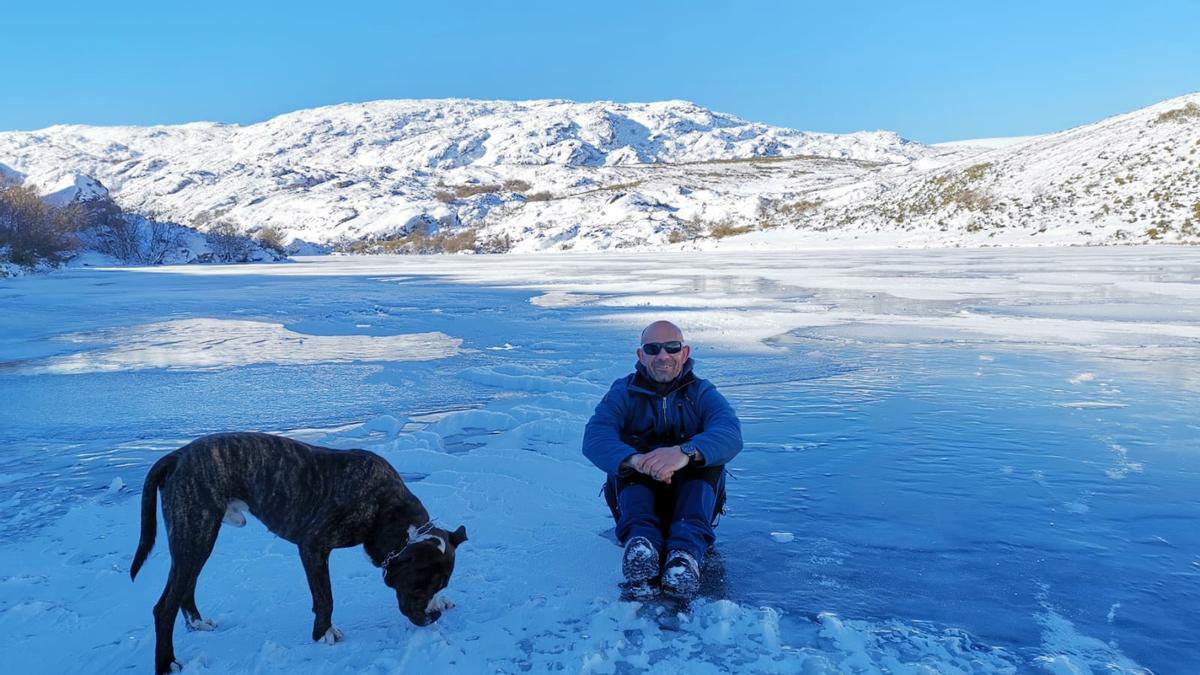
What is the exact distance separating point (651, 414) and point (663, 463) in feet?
1.89

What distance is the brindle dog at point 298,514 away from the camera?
141 inches

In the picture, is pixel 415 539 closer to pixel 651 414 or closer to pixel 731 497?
pixel 651 414

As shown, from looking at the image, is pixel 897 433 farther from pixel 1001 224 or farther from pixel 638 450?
pixel 1001 224

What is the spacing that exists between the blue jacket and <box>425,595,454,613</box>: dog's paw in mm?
1139

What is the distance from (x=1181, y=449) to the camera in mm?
6844

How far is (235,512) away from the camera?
147 inches

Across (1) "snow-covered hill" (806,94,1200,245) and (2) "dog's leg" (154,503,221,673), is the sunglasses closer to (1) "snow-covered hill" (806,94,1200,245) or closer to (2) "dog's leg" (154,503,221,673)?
(2) "dog's leg" (154,503,221,673)

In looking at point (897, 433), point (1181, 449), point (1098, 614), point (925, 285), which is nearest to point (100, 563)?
point (1098, 614)

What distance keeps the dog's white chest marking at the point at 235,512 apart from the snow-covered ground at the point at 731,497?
61 centimetres

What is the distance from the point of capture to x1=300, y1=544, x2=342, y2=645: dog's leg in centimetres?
376

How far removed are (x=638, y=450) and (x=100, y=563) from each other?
3.16 m

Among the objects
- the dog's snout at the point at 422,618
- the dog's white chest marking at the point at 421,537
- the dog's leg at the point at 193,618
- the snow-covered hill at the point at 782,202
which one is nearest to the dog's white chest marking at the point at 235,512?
the dog's leg at the point at 193,618

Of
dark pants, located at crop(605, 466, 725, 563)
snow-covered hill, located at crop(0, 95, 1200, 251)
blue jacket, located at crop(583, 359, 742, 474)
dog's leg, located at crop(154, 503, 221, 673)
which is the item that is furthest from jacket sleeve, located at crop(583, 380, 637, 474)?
snow-covered hill, located at crop(0, 95, 1200, 251)

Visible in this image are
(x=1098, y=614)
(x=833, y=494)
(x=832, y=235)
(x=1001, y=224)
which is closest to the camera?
(x=1098, y=614)
